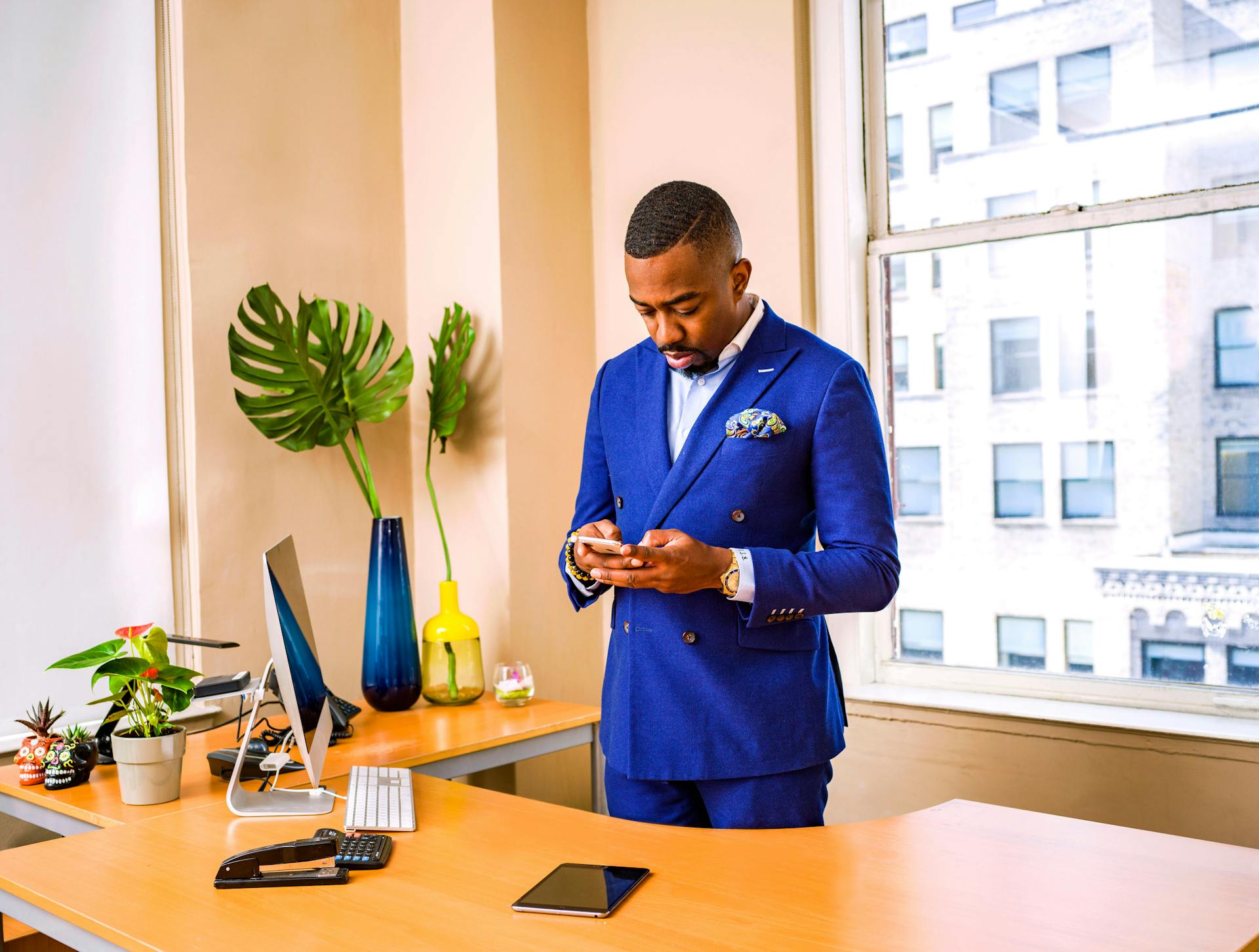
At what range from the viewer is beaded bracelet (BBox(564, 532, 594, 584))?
5.61 feet

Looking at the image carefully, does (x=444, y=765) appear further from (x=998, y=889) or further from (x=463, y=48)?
(x=463, y=48)

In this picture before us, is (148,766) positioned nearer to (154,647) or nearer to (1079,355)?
(154,647)

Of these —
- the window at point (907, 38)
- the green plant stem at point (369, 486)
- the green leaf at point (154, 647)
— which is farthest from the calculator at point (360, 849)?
the window at point (907, 38)

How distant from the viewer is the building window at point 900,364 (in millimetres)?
2871

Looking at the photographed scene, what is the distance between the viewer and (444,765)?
2.27m

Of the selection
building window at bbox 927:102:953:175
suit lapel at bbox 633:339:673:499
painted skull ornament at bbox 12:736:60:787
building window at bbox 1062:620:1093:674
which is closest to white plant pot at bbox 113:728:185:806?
painted skull ornament at bbox 12:736:60:787

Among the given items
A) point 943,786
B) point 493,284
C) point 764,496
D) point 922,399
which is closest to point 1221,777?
point 943,786

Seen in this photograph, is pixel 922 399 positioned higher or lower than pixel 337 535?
higher

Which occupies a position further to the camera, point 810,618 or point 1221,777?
point 1221,777

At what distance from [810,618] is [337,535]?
1795mm

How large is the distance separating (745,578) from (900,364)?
1.54 meters

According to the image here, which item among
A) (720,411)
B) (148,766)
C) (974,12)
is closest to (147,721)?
(148,766)

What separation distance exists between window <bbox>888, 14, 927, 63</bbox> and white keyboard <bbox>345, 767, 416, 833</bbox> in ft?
7.53

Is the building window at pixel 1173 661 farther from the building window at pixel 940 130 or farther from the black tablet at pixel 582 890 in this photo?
the black tablet at pixel 582 890
